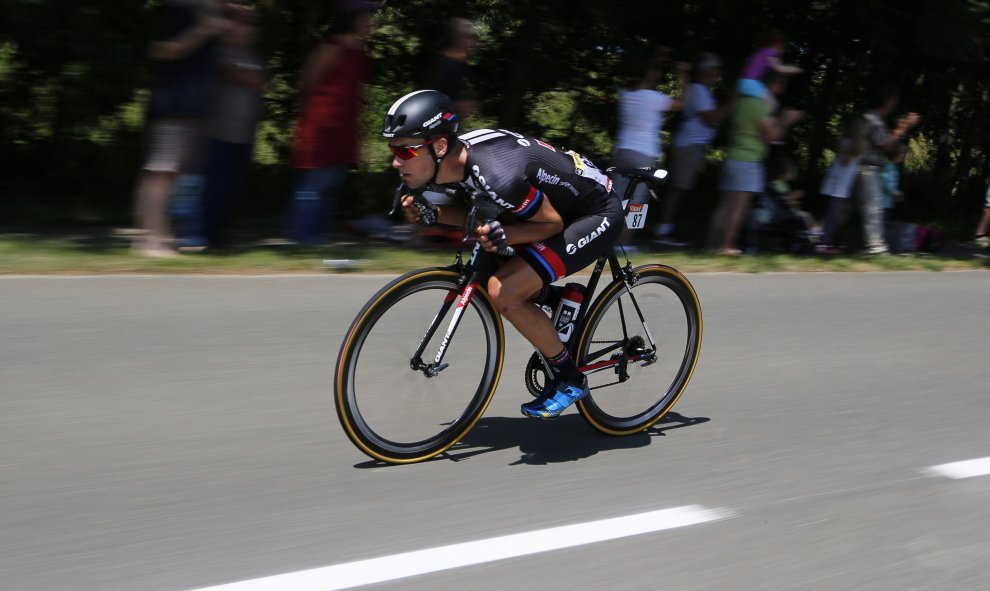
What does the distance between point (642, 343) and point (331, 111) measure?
14.7 ft

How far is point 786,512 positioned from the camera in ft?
14.4

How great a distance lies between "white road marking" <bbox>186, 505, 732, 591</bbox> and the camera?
139 inches

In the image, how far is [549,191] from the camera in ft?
15.6

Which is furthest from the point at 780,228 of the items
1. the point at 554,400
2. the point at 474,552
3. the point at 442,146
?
the point at 474,552

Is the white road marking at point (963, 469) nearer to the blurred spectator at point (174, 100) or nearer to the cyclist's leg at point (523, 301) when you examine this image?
the cyclist's leg at point (523, 301)

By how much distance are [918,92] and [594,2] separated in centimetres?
621

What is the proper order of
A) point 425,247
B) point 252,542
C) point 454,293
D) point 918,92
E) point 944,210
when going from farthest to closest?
1. point 944,210
2. point 918,92
3. point 425,247
4. point 454,293
5. point 252,542

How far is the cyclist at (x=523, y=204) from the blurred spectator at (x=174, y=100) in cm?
414

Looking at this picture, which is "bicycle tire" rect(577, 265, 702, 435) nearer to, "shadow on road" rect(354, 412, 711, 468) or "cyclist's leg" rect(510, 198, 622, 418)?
"shadow on road" rect(354, 412, 711, 468)

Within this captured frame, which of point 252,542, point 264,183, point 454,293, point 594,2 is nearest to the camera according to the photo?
point 252,542

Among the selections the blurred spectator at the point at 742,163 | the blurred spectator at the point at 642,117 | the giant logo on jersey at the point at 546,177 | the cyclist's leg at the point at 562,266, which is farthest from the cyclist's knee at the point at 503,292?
the blurred spectator at the point at 742,163

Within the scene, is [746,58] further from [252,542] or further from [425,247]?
[252,542]

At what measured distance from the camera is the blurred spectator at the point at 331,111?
8.93 metres

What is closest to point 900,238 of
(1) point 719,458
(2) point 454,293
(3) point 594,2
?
(3) point 594,2
